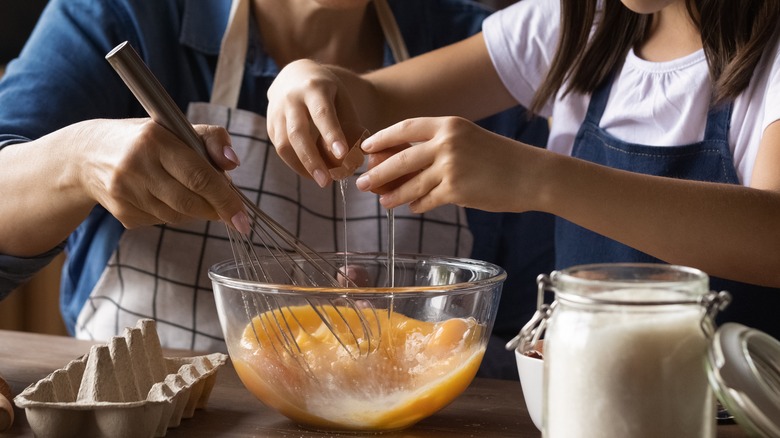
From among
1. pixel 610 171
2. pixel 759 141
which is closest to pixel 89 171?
pixel 610 171

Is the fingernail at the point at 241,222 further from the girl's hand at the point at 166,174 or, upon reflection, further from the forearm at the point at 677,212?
the forearm at the point at 677,212

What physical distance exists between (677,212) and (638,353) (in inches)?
14.3

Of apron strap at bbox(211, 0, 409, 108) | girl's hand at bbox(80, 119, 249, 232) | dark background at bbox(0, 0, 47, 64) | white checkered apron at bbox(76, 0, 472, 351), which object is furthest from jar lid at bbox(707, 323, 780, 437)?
dark background at bbox(0, 0, 47, 64)

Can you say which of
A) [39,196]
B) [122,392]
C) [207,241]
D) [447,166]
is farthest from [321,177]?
[207,241]

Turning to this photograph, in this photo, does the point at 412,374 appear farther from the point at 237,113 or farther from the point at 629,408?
the point at 237,113

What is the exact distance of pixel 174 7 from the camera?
1.42 metres

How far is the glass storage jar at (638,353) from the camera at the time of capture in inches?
Answer: 21.5

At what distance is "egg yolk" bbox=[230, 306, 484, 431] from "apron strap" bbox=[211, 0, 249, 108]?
27.3 inches

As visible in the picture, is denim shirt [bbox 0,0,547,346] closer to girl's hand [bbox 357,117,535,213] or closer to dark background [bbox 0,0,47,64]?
girl's hand [bbox 357,117,535,213]

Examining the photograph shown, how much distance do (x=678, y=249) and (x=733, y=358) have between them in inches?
14.4

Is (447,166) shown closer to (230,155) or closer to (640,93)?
(230,155)

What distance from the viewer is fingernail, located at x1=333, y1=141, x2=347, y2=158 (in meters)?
0.86

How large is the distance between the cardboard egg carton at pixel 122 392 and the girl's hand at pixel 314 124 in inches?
8.9

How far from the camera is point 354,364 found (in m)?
0.76
